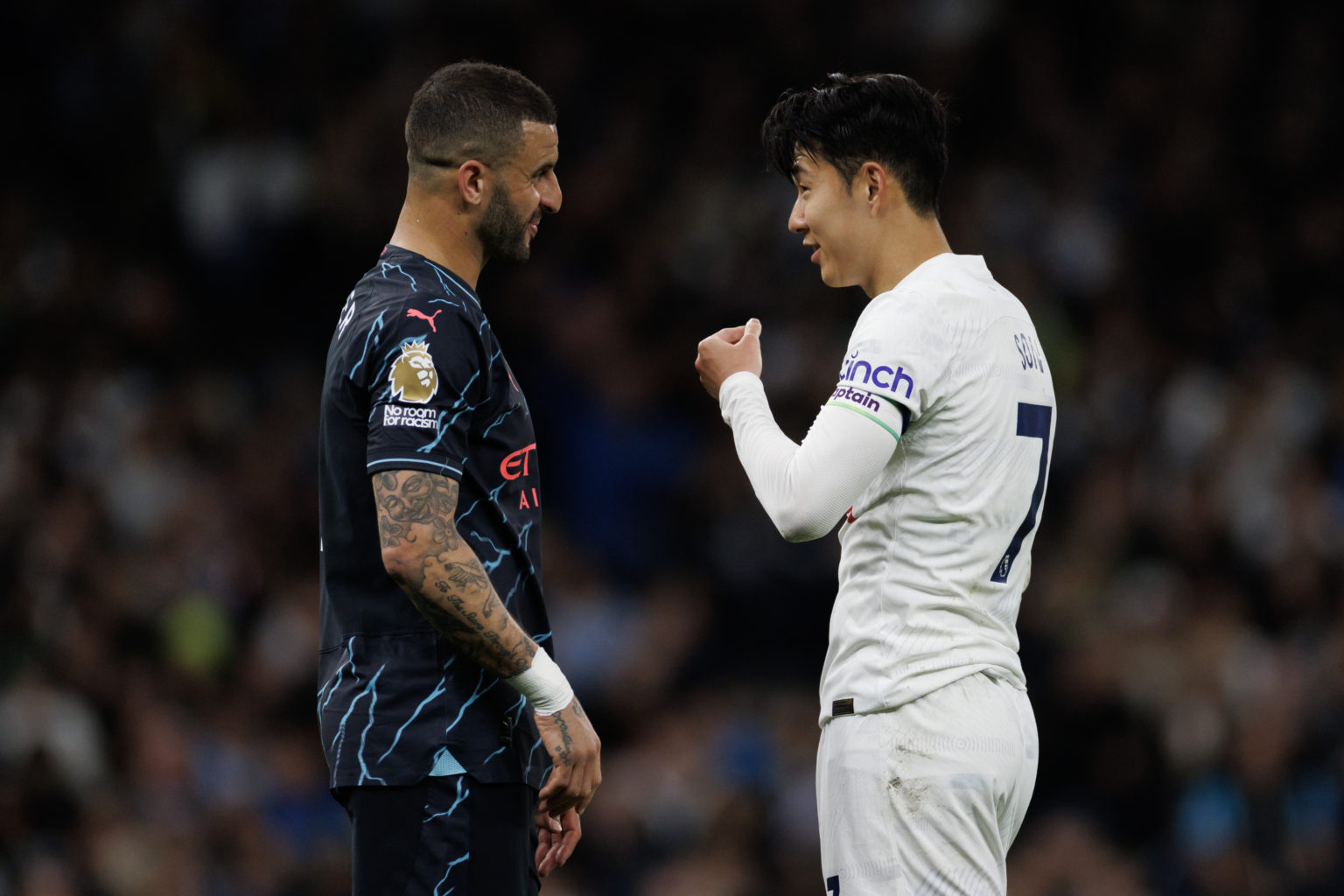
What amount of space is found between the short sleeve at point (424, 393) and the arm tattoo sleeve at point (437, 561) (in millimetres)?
43

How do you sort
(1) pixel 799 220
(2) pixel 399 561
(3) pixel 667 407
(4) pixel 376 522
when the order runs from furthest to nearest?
(3) pixel 667 407 < (1) pixel 799 220 < (4) pixel 376 522 < (2) pixel 399 561

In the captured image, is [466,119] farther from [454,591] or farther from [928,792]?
[928,792]

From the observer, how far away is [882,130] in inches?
138

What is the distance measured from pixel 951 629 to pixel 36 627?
608 centimetres

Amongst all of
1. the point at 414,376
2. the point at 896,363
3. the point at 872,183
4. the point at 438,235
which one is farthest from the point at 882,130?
the point at 414,376

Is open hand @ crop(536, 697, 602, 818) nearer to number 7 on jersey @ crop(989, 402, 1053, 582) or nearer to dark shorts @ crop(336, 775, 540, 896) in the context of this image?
dark shorts @ crop(336, 775, 540, 896)

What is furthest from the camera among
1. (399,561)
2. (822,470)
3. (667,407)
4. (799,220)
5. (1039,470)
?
(667,407)

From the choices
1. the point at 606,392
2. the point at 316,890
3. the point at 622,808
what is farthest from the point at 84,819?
the point at 606,392

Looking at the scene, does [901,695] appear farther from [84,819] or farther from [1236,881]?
[84,819]

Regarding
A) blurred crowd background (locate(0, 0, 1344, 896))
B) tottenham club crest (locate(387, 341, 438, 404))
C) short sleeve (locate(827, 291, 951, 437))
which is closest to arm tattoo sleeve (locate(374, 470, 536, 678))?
tottenham club crest (locate(387, 341, 438, 404))

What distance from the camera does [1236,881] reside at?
7.14m

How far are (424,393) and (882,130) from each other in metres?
1.19

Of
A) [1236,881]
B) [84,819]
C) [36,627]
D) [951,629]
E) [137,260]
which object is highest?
[137,260]

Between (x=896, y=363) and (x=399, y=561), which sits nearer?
(x=399, y=561)
